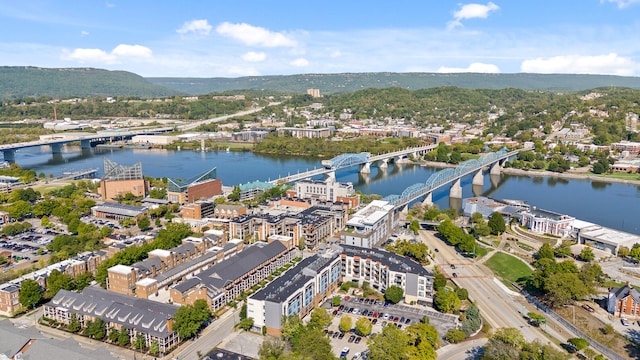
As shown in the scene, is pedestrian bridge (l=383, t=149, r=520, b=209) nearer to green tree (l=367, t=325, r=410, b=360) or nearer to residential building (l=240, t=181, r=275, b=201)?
residential building (l=240, t=181, r=275, b=201)

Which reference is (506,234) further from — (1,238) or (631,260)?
(1,238)

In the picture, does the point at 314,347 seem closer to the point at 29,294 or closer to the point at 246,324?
the point at 246,324

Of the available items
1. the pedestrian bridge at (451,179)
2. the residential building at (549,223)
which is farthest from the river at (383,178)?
the residential building at (549,223)

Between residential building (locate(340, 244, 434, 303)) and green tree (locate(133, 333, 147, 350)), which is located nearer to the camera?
green tree (locate(133, 333, 147, 350))

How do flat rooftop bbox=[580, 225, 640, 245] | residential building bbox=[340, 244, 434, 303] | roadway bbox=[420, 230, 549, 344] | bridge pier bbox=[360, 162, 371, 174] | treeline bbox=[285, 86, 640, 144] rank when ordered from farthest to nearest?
1. treeline bbox=[285, 86, 640, 144]
2. bridge pier bbox=[360, 162, 371, 174]
3. flat rooftop bbox=[580, 225, 640, 245]
4. residential building bbox=[340, 244, 434, 303]
5. roadway bbox=[420, 230, 549, 344]

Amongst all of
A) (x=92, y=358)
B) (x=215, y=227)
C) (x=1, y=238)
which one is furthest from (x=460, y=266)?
(x=1, y=238)

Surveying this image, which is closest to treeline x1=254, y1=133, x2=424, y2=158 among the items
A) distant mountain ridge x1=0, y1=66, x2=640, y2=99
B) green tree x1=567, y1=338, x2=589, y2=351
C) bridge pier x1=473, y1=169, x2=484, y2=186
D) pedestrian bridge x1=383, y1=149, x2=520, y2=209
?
pedestrian bridge x1=383, y1=149, x2=520, y2=209

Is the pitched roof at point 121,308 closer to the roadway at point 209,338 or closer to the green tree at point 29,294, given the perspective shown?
the roadway at point 209,338

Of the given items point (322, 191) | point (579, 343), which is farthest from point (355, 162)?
point (579, 343)
